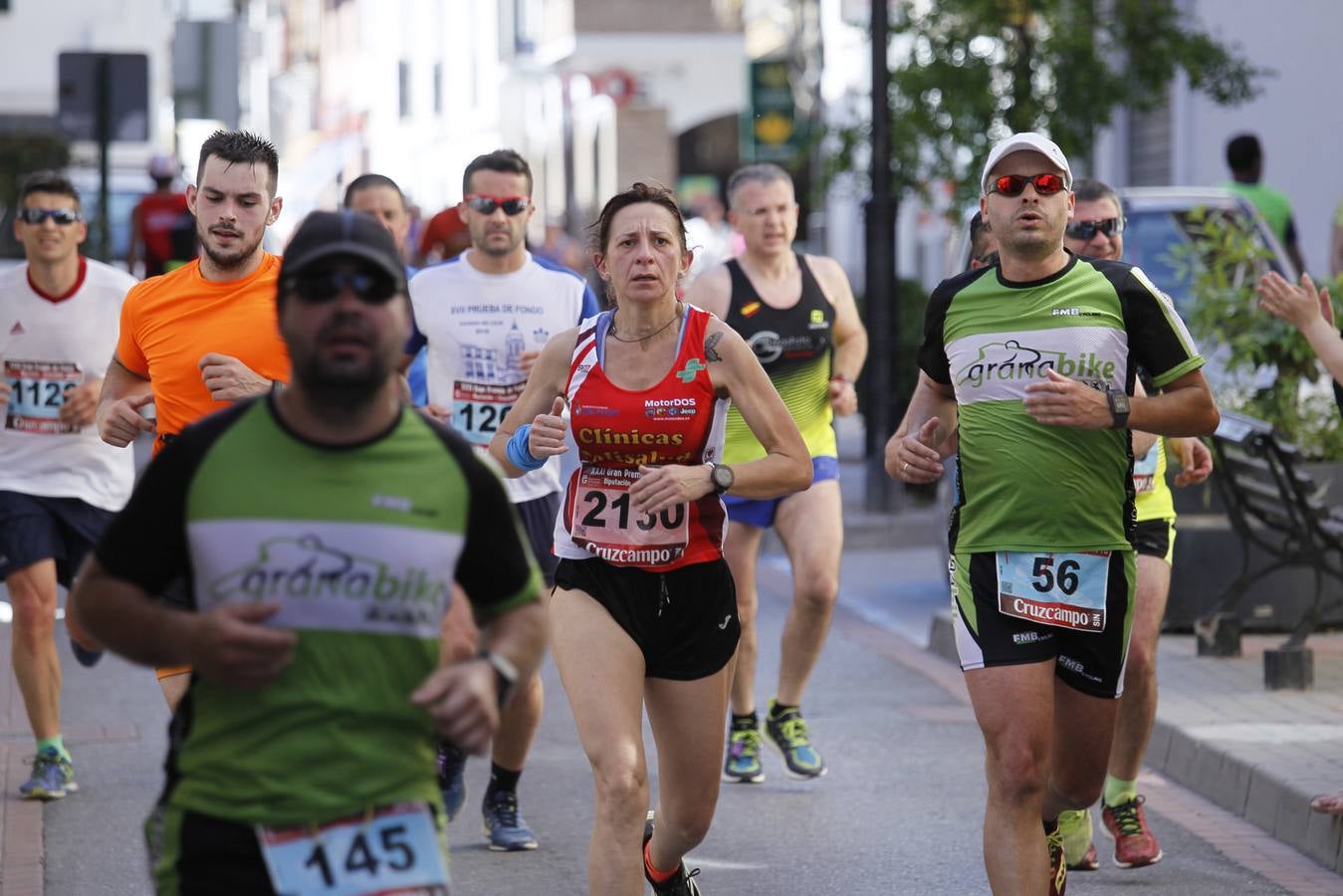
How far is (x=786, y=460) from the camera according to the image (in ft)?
19.6

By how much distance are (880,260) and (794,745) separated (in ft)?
27.1

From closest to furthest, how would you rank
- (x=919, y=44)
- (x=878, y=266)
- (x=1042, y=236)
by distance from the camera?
(x=1042, y=236) < (x=878, y=266) < (x=919, y=44)

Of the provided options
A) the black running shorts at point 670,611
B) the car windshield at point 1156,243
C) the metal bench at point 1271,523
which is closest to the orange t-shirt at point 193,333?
the black running shorts at point 670,611

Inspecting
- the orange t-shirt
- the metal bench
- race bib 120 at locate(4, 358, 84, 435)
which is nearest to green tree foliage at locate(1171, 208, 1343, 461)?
the metal bench

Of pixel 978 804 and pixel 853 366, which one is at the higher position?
pixel 853 366

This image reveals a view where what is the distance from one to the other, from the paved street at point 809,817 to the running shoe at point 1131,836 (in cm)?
6

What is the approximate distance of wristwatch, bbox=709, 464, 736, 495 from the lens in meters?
5.76

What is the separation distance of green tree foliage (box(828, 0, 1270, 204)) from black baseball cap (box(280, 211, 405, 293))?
13.6 meters

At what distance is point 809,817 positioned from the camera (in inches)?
313

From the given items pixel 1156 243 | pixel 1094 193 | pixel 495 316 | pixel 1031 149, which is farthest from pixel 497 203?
pixel 1156 243

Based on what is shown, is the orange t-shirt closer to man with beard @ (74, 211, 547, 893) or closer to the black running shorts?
the black running shorts

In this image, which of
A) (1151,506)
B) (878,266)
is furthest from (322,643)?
(878,266)

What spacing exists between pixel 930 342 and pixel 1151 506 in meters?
1.61

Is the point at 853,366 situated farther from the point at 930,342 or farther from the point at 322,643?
the point at 322,643
